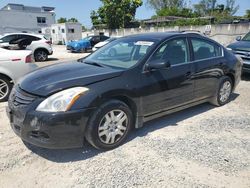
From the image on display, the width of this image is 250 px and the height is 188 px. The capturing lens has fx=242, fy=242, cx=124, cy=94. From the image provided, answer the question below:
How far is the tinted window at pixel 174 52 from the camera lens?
3.83 m

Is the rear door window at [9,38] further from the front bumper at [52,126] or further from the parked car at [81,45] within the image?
the front bumper at [52,126]

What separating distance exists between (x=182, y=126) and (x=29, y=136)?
8.07 feet

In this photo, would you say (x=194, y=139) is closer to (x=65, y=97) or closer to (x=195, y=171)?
(x=195, y=171)

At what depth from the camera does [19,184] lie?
106 inches

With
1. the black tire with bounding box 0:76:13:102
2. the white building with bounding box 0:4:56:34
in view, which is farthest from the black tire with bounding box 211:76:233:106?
the white building with bounding box 0:4:56:34

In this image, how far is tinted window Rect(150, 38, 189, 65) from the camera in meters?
3.83

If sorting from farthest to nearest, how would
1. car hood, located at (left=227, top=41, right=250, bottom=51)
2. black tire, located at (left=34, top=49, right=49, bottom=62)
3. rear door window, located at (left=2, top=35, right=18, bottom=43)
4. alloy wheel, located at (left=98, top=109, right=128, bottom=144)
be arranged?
rear door window, located at (left=2, top=35, right=18, bottom=43), black tire, located at (left=34, top=49, right=49, bottom=62), car hood, located at (left=227, top=41, right=250, bottom=51), alloy wheel, located at (left=98, top=109, right=128, bottom=144)

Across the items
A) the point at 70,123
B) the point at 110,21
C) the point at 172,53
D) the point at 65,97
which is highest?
the point at 110,21

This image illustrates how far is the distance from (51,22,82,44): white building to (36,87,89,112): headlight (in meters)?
26.8

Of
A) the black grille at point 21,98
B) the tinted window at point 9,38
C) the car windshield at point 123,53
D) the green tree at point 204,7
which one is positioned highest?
the green tree at point 204,7

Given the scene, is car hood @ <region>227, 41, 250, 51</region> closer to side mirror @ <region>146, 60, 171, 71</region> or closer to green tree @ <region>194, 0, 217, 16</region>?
side mirror @ <region>146, 60, 171, 71</region>

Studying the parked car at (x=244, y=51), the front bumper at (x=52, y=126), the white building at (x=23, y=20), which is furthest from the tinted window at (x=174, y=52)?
the white building at (x=23, y=20)

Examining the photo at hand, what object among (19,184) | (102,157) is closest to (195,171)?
(102,157)

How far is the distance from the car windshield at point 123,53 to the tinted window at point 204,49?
99 centimetres
